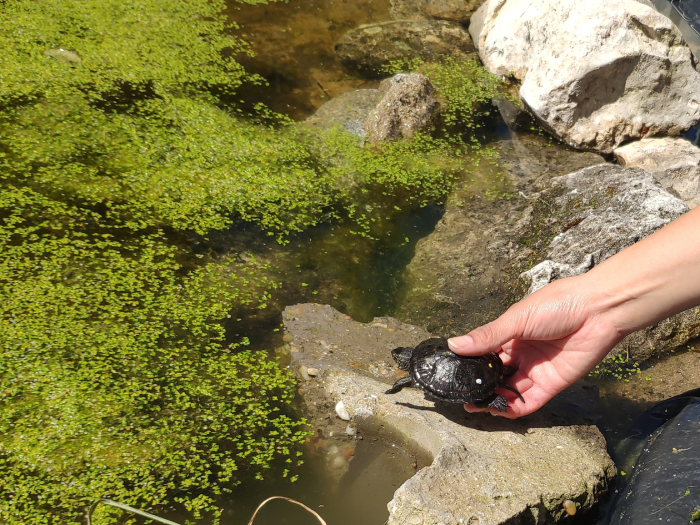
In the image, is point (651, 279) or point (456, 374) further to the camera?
point (456, 374)

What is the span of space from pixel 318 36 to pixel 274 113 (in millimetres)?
1478

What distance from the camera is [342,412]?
208 centimetres

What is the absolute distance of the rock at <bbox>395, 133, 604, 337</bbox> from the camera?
265cm

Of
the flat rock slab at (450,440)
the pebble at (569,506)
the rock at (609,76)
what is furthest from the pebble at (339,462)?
the rock at (609,76)

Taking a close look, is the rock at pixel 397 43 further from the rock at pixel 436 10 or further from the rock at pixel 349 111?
the rock at pixel 349 111

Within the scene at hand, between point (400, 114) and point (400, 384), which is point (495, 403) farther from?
point (400, 114)

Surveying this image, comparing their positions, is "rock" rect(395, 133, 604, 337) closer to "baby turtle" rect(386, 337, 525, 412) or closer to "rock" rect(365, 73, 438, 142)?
"baby turtle" rect(386, 337, 525, 412)

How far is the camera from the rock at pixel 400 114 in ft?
12.2

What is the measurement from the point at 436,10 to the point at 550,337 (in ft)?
15.3

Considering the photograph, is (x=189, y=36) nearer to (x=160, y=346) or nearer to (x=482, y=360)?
(x=160, y=346)

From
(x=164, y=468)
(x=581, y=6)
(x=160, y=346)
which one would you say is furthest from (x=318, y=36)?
(x=164, y=468)

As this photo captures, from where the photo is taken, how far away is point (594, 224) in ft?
8.89

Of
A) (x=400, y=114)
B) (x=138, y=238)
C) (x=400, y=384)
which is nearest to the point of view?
(x=400, y=384)

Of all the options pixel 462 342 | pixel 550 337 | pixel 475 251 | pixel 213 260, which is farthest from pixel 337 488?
pixel 475 251
